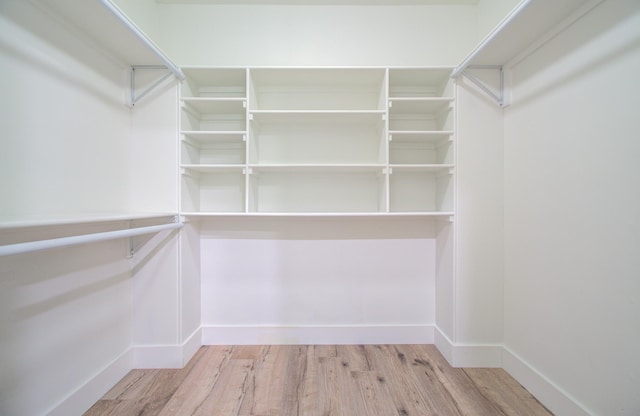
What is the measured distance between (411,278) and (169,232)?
74.9 inches

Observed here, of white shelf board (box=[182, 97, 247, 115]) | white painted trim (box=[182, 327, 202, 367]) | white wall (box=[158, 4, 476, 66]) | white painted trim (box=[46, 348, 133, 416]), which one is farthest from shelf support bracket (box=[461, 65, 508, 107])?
white painted trim (box=[46, 348, 133, 416])

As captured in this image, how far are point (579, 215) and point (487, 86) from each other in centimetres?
105

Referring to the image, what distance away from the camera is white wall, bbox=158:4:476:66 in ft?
6.75

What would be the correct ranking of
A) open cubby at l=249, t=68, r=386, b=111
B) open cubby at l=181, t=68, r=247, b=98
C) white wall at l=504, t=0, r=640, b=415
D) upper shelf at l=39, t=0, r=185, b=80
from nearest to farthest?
white wall at l=504, t=0, r=640, b=415, upper shelf at l=39, t=0, r=185, b=80, open cubby at l=181, t=68, r=247, b=98, open cubby at l=249, t=68, r=386, b=111

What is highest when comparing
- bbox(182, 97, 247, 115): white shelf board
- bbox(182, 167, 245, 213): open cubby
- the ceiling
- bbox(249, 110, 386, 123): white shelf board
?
the ceiling

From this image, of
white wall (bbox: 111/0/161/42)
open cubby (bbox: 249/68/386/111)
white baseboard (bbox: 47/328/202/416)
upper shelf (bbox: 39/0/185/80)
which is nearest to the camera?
upper shelf (bbox: 39/0/185/80)

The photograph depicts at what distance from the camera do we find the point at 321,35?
208 cm

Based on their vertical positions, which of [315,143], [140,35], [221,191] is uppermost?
[140,35]

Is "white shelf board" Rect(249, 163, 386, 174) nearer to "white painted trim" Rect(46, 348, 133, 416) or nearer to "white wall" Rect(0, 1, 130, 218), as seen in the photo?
"white wall" Rect(0, 1, 130, 218)

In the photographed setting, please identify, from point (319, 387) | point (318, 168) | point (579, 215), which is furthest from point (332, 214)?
point (579, 215)

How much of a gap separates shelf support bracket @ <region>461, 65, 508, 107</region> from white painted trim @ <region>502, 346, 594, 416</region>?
174cm

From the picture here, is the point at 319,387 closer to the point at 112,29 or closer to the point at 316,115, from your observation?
the point at 316,115

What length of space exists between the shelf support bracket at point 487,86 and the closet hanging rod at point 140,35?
2005mm

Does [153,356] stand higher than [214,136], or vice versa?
[214,136]
